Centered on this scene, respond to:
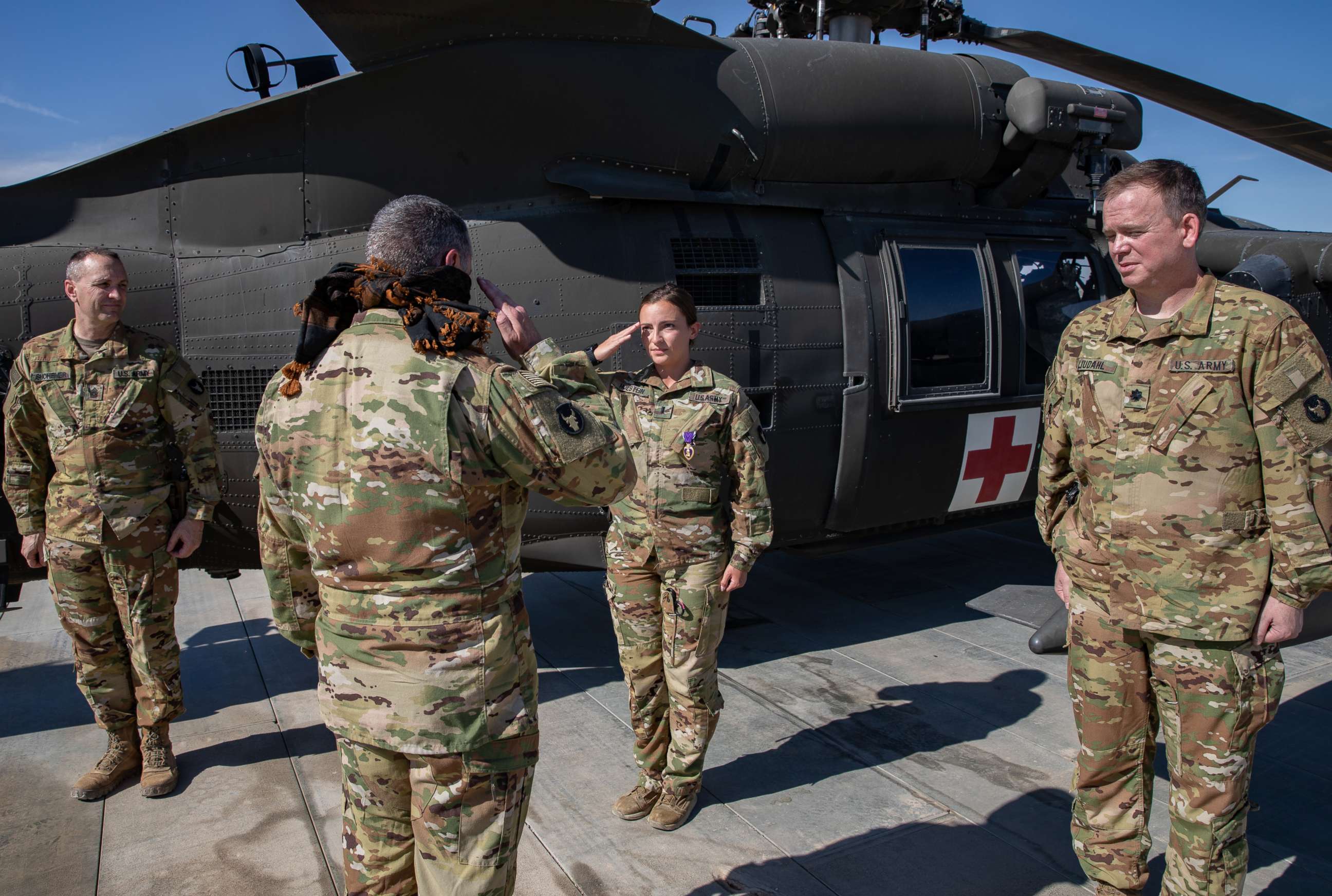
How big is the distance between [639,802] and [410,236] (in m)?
2.15

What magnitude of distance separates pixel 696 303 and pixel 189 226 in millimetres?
2252

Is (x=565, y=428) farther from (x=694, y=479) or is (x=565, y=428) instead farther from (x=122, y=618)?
(x=122, y=618)

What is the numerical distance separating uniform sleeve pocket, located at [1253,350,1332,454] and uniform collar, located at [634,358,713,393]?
1636mm

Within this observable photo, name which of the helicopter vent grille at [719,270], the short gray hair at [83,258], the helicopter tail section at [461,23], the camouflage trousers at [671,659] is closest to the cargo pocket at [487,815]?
the camouflage trousers at [671,659]

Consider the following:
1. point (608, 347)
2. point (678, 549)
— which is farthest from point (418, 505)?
point (678, 549)

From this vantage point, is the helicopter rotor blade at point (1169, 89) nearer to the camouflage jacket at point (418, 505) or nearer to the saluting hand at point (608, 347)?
the saluting hand at point (608, 347)

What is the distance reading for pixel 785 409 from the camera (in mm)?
4500

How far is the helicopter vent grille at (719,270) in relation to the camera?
14.3ft

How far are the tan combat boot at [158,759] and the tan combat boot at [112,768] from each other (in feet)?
0.29

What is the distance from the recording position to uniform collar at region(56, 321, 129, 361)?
3.45 metres

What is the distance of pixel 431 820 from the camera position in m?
1.92

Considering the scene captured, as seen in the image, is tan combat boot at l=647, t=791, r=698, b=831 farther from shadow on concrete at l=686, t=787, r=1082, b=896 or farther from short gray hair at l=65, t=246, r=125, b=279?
short gray hair at l=65, t=246, r=125, b=279

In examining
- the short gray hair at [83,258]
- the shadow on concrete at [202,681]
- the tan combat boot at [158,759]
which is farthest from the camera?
the shadow on concrete at [202,681]

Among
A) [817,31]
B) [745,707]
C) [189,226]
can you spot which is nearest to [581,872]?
[745,707]
